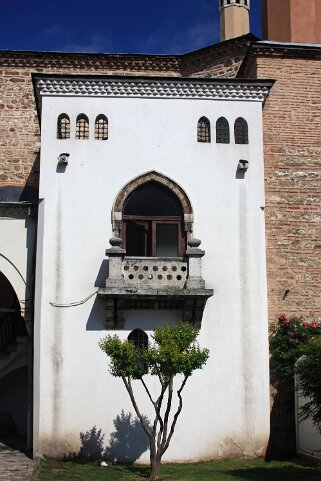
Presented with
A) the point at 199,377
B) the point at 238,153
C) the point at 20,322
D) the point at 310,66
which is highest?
the point at 310,66

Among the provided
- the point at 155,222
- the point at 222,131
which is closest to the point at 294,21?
the point at 222,131

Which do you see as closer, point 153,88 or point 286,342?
point 286,342

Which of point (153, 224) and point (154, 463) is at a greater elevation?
point (153, 224)

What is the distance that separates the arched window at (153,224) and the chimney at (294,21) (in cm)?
719

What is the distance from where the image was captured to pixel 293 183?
1681 cm

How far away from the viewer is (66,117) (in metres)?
15.7

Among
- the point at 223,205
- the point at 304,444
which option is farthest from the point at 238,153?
the point at 304,444

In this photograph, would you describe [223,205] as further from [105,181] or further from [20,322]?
[20,322]

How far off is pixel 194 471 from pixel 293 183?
23.7ft

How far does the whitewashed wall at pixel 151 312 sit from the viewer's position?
47.5 feet

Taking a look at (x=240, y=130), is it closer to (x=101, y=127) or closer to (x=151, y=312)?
(x=101, y=127)

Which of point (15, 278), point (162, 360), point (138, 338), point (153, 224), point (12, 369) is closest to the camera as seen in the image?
point (162, 360)

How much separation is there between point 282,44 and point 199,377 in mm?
8517

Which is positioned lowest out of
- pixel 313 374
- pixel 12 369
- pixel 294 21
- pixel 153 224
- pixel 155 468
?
pixel 155 468
